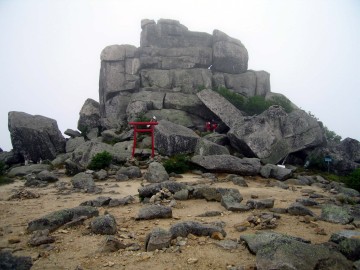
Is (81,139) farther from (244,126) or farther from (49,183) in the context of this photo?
(244,126)

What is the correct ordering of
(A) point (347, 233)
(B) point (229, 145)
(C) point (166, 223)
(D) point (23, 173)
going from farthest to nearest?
(B) point (229, 145)
(D) point (23, 173)
(C) point (166, 223)
(A) point (347, 233)

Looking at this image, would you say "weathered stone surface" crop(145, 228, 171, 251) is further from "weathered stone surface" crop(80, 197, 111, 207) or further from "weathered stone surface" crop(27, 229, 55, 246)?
"weathered stone surface" crop(80, 197, 111, 207)

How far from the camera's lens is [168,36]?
3494 centimetres

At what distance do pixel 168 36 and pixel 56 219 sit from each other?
31.5 meters

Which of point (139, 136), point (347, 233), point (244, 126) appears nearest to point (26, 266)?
point (347, 233)

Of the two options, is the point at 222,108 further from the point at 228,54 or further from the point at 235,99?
the point at 228,54

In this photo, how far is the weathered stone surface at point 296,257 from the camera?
4.23m

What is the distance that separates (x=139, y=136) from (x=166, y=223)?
52.8 ft

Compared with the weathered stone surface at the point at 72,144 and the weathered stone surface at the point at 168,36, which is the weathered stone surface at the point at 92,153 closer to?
the weathered stone surface at the point at 72,144

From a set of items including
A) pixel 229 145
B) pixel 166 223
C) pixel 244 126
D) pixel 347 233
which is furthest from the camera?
pixel 229 145

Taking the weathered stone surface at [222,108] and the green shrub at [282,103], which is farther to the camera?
the green shrub at [282,103]

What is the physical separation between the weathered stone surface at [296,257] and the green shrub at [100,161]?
1334 cm

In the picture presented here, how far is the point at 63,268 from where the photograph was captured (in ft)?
15.8

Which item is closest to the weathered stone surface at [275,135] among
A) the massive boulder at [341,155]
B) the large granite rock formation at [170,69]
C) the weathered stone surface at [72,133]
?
the massive boulder at [341,155]
